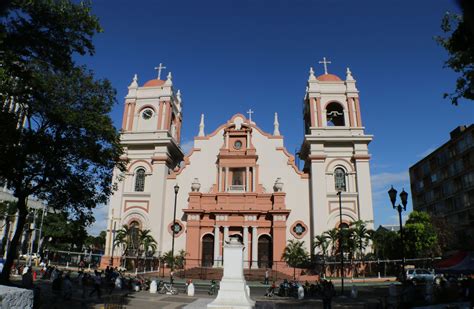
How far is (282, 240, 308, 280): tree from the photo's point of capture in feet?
98.8

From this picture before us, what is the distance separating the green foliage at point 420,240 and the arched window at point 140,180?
28.6 meters

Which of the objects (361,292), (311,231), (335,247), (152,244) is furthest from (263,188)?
(361,292)

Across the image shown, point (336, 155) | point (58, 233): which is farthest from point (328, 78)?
point (58, 233)

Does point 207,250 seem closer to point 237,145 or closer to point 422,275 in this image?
point 237,145

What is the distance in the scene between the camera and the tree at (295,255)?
30.1 m

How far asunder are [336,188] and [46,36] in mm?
28727

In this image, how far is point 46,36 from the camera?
39.0ft

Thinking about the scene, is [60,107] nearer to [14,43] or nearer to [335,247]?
[14,43]

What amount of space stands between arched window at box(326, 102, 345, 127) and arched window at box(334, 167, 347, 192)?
5711 mm

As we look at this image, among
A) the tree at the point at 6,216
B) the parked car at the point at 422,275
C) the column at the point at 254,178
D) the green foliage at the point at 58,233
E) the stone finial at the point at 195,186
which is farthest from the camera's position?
the green foliage at the point at 58,233

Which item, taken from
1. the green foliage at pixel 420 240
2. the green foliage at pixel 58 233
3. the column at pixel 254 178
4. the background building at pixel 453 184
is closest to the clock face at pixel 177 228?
the column at pixel 254 178

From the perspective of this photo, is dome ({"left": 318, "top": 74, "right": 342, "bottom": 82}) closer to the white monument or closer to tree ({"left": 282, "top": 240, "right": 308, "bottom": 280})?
tree ({"left": 282, "top": 240, "right": 308, "bottom": 280})

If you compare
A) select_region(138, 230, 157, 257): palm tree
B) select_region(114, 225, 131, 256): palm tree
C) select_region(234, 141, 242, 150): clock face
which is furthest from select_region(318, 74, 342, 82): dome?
select_region(114, 225, 131, 256): palm tree

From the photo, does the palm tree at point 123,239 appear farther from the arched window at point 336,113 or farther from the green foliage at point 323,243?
the arched window at point 336,113
